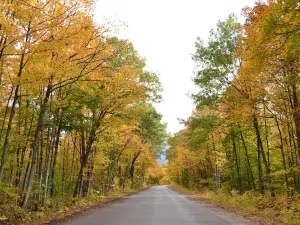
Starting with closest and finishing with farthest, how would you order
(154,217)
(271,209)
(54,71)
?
1. (54,71)
2. (154,217)
3. (271,209)

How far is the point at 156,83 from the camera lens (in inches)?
817

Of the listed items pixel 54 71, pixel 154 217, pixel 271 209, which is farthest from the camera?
pixel 271 209

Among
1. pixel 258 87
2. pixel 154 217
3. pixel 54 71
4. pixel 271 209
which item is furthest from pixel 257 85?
pixel 54 71

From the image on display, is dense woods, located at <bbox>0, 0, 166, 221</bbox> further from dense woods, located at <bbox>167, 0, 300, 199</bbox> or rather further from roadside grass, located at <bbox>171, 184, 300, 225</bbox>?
roadside grass, located at <bbox>171, 184, 300, 225</bbox>

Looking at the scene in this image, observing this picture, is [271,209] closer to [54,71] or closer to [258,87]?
[258,87]

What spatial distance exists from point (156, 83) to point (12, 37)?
44.5 feet

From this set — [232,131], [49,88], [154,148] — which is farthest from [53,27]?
[154,148]

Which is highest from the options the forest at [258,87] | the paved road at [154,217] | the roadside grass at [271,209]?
the forest at [258,87]

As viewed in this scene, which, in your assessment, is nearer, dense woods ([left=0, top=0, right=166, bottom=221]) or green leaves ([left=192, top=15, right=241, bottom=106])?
dense woods ([left=0, top=0, right=166, bottom=221])

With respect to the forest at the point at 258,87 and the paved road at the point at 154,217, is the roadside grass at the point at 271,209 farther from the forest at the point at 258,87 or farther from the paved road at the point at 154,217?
the paved road at the point at 154,217

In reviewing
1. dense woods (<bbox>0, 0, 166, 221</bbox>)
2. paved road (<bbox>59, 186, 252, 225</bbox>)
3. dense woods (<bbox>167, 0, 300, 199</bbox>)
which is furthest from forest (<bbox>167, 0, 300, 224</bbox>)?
dense woods (<bbox>0, 0, 166, 221</bbox>)

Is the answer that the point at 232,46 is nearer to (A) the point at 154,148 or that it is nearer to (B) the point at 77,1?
(B) the point at 77,1

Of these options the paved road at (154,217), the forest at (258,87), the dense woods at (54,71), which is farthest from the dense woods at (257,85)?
the dense woods at (54,71)

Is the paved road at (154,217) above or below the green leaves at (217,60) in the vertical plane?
below
